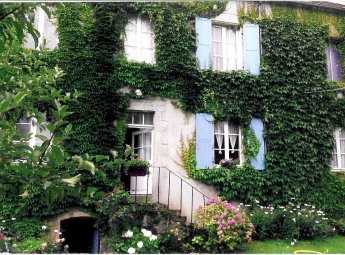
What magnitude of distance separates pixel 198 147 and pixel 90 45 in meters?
4.10

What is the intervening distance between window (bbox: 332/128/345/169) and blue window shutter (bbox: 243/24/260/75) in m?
3.40

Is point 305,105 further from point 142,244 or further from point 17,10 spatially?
point 17,10

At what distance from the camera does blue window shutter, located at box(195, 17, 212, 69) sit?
1063cm

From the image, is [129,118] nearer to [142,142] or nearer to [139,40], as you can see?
[142,142]

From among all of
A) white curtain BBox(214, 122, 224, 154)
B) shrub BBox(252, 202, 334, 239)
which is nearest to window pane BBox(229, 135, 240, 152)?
white curtain BBox(214, 122, 224, 154)

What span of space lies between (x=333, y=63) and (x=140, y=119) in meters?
6.92

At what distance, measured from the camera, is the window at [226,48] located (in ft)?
36.4

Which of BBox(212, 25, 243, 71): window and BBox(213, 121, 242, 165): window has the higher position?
BBox(212, 25, 243, 71): window

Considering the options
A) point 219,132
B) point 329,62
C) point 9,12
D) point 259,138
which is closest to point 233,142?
point 219,132

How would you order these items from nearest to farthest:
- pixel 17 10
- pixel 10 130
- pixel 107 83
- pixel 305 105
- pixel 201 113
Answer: pixel 17 10, pixel 10 130, pixel 107 83, pixel 201 113, pixel 305 105

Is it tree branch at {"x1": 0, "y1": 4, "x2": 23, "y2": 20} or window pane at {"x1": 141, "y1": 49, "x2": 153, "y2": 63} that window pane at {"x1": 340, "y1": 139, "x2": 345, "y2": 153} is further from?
tree branch at {"x1": 0, "y1": 4, "x2": 23, "y2": 20}

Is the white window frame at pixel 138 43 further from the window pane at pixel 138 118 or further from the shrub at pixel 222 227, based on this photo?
the shrub at pixel 222 227

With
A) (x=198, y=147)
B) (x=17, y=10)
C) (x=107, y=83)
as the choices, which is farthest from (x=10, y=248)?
(x=17, y=10)

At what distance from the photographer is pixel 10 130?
2098 mm
